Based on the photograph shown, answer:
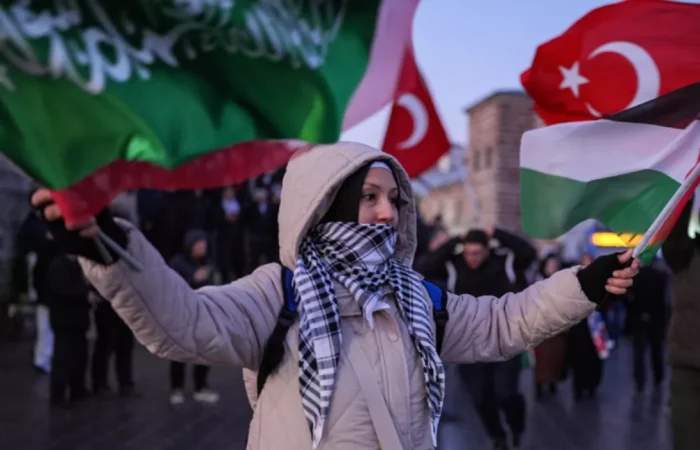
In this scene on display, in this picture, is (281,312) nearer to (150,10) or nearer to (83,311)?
(150,10)

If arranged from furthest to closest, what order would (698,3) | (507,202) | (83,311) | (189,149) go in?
(507,202) → (83,311) → (698,3) → (189,149)

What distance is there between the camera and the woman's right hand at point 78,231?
193 centimetres

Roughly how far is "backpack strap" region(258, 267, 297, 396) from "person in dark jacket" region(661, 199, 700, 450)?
2646mm

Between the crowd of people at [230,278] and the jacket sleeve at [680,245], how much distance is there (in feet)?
2.85

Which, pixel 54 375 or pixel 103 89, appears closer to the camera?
pixel 103 89

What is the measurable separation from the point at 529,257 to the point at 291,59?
449 centimetres

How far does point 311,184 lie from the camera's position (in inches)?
100

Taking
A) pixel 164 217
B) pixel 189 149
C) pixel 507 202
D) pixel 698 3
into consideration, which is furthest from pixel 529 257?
pixel 507 202

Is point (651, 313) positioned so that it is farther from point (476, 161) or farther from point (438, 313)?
point (476, 161)

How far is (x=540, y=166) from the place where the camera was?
12.2ft

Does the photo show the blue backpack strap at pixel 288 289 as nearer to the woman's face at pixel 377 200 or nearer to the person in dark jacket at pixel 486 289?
the woman's face at pixel 377 200

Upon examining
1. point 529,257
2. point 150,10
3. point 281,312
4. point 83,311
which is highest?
point 150,10

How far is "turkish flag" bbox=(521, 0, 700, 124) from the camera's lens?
393cm

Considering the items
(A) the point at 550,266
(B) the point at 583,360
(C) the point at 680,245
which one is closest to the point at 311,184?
(C) the point at 680,245
